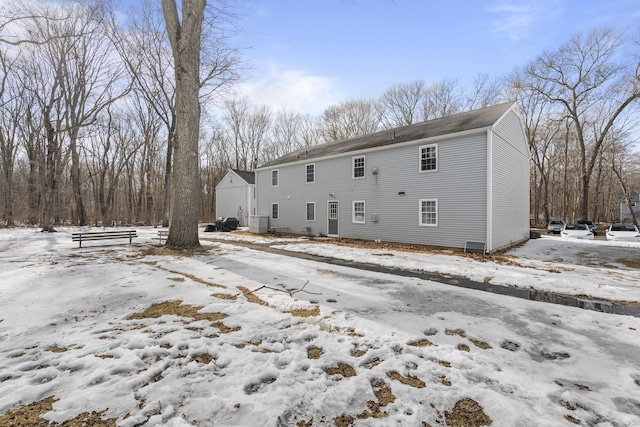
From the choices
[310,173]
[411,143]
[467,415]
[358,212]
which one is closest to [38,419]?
[467,415]

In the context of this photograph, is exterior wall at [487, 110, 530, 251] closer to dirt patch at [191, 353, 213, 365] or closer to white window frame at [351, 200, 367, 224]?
white window frame at [351, 200, 367, 224]

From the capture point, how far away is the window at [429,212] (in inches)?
464

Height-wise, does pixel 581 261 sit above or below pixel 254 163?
below

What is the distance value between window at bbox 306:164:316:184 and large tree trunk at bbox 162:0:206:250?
8.18 metres

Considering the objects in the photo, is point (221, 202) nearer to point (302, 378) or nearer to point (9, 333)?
point (9, 333)

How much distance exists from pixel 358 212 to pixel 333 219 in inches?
71.3

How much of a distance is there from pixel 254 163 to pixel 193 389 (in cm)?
3660

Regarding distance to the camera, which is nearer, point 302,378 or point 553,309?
point 302,378

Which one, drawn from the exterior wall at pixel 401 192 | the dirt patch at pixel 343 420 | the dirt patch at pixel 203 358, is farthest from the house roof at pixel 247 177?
the dirt patch at pixel 343 420

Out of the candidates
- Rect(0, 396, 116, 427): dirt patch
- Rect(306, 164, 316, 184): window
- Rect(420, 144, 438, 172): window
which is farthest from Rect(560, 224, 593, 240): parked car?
Rect(0, 396, 116, 427): dirt patch

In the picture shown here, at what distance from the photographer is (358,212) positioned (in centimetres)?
1465

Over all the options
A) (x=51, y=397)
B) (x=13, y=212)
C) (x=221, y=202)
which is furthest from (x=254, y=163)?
(x=51, y=397)

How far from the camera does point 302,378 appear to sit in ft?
8.39

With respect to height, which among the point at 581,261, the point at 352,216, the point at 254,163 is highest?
the point at 254,163
